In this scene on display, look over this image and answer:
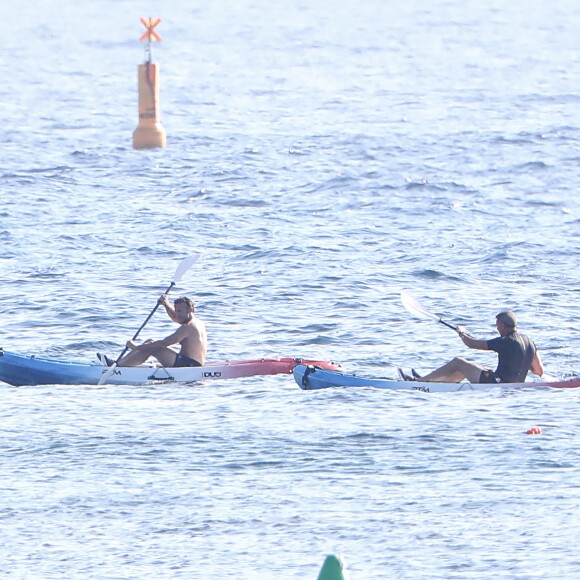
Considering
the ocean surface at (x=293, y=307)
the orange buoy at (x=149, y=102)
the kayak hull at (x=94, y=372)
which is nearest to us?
the ocean surface at (x=293, y=307)

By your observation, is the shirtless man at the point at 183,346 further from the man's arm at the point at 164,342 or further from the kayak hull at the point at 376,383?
the kayak hull at the point at 376,383

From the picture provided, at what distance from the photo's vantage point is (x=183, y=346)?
1703cm

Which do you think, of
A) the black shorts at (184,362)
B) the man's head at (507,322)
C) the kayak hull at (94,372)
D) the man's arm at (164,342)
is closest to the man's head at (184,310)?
the man's arm at (164,342)

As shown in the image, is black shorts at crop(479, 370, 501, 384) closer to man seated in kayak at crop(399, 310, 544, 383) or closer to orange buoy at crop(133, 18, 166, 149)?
man seated in kayak at crop(399, 310, 544, 383)

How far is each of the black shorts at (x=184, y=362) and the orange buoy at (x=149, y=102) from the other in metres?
12.5

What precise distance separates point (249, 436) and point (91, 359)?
4427 mm

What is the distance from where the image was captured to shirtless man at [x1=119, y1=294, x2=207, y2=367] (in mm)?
16922

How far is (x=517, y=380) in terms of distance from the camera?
53.3 ft

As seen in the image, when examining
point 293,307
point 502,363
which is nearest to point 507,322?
point 502,363

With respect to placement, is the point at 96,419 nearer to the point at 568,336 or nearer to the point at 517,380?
the point at 517,380

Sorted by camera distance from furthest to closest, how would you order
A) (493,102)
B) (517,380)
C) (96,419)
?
(493,102), (517,380), (96,419)

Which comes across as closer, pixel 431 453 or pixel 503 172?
pixel 431 453

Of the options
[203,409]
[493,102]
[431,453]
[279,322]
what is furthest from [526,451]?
[493,102]

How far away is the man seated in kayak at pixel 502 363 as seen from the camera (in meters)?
16.1
